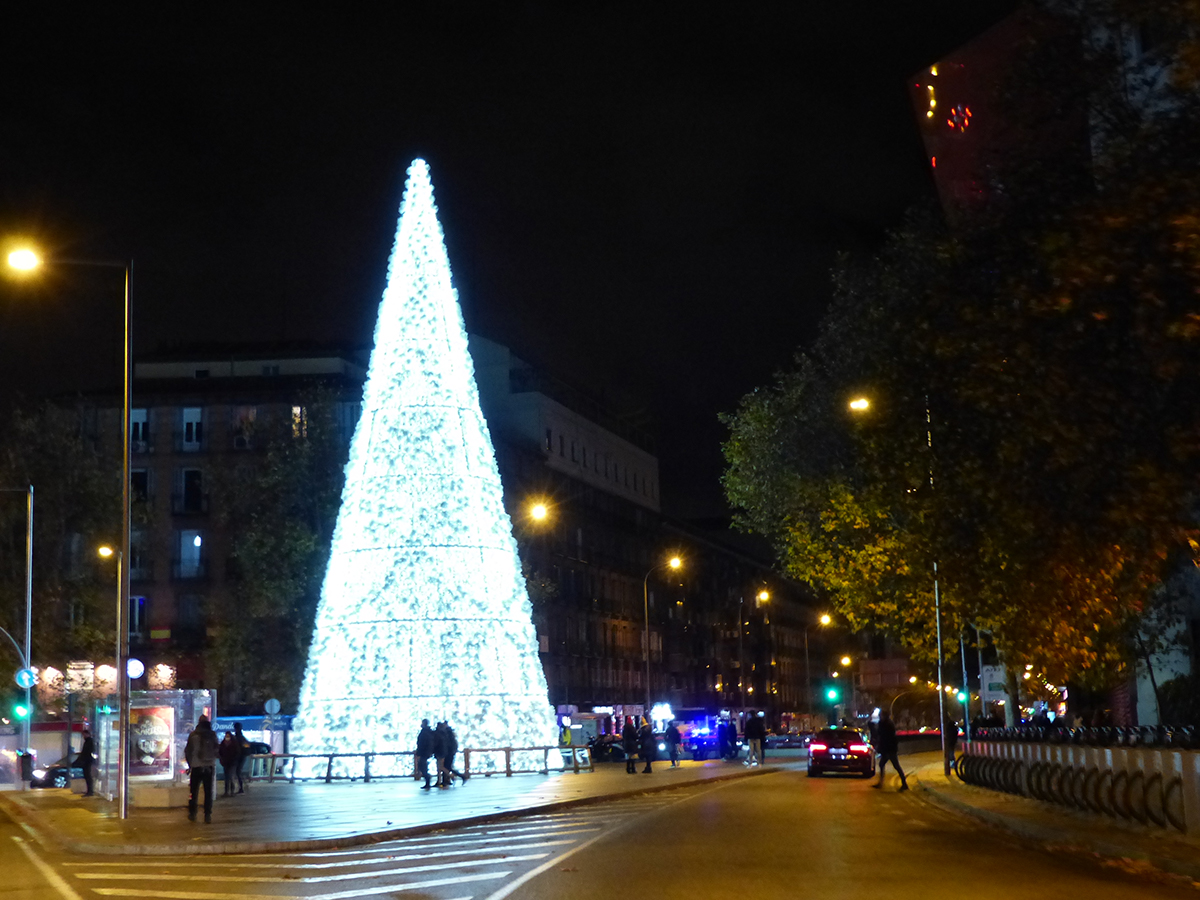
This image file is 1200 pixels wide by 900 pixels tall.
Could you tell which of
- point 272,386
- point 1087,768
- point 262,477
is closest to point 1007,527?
point 1087,768

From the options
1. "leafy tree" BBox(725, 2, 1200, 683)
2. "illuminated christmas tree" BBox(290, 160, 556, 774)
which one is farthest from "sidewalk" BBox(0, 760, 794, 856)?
"leafy tree" BBox(725, 2, 1200, 683)

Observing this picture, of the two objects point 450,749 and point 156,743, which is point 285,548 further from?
point 156,743

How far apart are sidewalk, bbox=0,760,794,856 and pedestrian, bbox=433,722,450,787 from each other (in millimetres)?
359

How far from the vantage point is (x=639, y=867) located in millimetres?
17500

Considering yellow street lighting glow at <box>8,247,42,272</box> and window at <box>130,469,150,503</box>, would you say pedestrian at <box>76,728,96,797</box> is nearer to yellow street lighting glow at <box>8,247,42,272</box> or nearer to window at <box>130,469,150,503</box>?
yellow street lighting glow at <box>8,247,42,272</box>

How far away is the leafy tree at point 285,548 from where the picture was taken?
60.7m

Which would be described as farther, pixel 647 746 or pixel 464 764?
pixel 647 746

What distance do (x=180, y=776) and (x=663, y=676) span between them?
248 ft

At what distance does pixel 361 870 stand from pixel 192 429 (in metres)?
64.9

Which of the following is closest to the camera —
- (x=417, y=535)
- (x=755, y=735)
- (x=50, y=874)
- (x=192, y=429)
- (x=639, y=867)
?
(x=639, y=867)

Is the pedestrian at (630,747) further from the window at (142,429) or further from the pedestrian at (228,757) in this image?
the window at (142,429)

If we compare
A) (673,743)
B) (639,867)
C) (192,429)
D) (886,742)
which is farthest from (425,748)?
(192,429)

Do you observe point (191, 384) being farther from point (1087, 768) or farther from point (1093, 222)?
point (1093, 222)

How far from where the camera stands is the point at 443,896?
49.7ft
